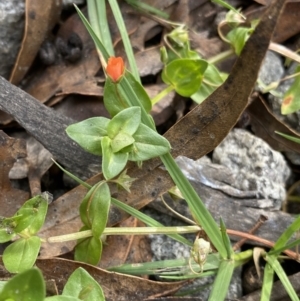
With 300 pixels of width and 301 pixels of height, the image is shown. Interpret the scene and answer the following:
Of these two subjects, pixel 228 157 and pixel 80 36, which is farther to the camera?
pixel 80 36

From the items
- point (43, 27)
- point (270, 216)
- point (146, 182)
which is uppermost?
point (43, 27)

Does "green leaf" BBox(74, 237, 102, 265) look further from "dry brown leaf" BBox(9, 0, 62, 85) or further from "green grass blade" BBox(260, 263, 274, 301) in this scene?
"dry brown leaf" BBox(9, 0, 62, 85)

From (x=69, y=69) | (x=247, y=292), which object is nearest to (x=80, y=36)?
(x=69, y=69)

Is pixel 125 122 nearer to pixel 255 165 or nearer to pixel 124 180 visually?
pixel 124 180

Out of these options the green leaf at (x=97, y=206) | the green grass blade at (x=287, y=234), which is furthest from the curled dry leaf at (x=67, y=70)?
the green grass blade at (x=287, y=234)

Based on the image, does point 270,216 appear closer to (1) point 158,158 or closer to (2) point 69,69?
(1) point 158,158

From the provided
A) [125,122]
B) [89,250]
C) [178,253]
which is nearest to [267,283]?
[178,253]
